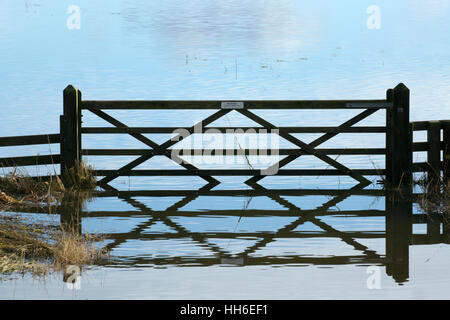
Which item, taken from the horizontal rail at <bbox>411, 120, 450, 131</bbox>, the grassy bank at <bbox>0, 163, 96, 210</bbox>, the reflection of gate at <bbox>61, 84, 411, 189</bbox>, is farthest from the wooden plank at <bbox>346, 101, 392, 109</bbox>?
the grassy bank at <bbox>0, 163, 96, 210</bbox>

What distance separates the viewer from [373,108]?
1852cm

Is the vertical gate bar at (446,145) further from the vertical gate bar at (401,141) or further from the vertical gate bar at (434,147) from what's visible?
the vertical gate bar at (401,141)

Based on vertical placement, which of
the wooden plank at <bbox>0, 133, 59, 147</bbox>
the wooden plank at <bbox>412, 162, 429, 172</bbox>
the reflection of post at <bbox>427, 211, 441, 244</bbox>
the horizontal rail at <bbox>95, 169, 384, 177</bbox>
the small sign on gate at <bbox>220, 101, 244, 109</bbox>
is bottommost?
the reflection of post at <bbox>427, 211, 441, 244</bbox>

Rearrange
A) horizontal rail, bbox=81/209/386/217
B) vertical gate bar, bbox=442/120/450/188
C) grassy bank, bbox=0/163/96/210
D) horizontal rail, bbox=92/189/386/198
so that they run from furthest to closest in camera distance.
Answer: vertical gate bar, bbox=442/120/450/188
horizontal rail, bbox=92/189/386/198
grassy bank, bbox=0/163/96/210
horizontal rail, bbox=81/209/386/217

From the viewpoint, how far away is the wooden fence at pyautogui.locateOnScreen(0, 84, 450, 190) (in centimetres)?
1823

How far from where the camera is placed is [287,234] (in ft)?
46.0

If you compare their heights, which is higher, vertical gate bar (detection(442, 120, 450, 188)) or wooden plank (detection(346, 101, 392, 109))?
wooden plank (detection(346, 101, 392, 109))

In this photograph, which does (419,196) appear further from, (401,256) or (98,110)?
(98,110)

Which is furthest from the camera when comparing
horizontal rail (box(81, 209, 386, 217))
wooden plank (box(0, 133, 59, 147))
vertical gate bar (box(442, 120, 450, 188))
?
vertical gate bar (box(442, 120, 450, 188))

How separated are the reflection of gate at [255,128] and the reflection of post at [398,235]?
4.48 ft

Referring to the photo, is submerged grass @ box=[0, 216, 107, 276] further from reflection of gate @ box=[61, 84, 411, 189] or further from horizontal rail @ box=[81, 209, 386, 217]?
reflection of gate @ box=[61, 84, 411, 189]

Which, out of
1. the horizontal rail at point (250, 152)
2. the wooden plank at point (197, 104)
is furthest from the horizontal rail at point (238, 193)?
the wooden plank at point (197, 104)

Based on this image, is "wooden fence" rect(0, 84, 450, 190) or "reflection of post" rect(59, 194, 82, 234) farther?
"wooden fence" rect(0, 84, 450, 190)

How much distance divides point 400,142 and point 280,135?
224 centimetres
